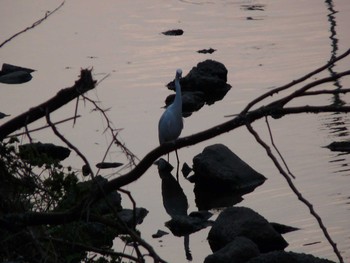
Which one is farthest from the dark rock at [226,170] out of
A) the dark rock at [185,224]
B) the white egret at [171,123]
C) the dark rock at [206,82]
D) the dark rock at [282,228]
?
the dark rock at [206,82]

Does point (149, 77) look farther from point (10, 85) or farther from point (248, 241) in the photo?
point (248, 241)

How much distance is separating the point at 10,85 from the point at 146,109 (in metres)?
3.26

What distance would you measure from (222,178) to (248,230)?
232cm

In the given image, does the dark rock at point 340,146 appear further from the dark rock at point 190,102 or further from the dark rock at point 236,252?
the dark rock at point 236,252

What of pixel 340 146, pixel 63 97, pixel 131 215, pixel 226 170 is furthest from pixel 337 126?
pixel 63 97

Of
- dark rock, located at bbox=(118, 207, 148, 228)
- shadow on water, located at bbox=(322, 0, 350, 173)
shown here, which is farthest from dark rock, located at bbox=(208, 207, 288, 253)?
shadow on water, located at bbox=(322, 0, 350, 173)

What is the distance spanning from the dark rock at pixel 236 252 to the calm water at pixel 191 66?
0.77 m

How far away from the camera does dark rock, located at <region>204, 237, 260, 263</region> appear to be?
8.78 metres

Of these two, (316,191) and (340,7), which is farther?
(340,7)

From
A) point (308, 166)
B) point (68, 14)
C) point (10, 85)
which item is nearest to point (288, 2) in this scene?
point (68, 14)

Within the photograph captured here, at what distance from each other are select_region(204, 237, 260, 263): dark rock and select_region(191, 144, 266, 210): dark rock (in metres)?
2.49

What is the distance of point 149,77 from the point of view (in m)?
17.2

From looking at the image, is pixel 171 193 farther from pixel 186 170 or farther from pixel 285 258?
pixel 285 258

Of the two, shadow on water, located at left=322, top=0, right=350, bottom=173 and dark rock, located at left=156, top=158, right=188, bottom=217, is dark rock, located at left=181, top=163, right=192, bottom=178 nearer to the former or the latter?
dark rock, located at left=156, top=158, right=188, bottom=217
